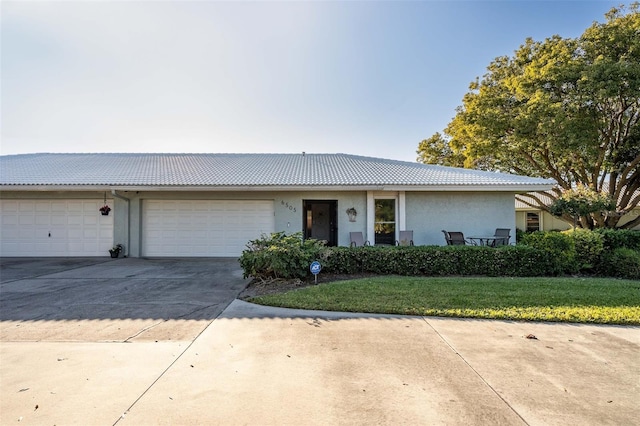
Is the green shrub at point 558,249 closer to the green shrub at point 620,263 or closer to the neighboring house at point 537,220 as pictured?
the green shrub at point 620,263

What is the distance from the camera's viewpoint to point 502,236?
1060cm

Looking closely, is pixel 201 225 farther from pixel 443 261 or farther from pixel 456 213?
pixel 456 213

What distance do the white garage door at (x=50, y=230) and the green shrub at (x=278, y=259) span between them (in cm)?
790

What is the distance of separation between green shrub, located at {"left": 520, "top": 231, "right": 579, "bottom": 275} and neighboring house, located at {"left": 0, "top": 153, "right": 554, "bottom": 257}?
→ 3028 millimetres

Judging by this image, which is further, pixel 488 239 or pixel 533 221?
pixel 533 221

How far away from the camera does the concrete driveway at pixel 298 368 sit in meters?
2.44

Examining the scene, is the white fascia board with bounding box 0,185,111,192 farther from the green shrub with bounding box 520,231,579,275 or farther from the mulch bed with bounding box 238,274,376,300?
the green shrub with bounding box 520,231,579,275

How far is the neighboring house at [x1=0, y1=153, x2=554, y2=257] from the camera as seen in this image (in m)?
10.9

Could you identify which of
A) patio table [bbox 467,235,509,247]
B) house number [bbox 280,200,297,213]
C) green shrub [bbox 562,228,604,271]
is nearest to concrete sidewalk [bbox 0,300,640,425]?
green shrub [bbox 562,228,604,271]

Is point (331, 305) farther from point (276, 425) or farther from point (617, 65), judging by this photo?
point (617, 65)

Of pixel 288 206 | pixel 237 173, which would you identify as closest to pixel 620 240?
pixel 288 206

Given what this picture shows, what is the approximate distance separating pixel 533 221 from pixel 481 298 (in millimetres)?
20252

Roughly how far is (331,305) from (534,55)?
59.8 ft

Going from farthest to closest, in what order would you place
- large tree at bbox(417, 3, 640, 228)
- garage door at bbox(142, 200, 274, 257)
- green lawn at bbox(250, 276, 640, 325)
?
large tree at bbox(417, 3, 640, 228) < garage door at bbox(142, 200, 274, 257) < green lawn at bbox(250, 276, 640, 325)
